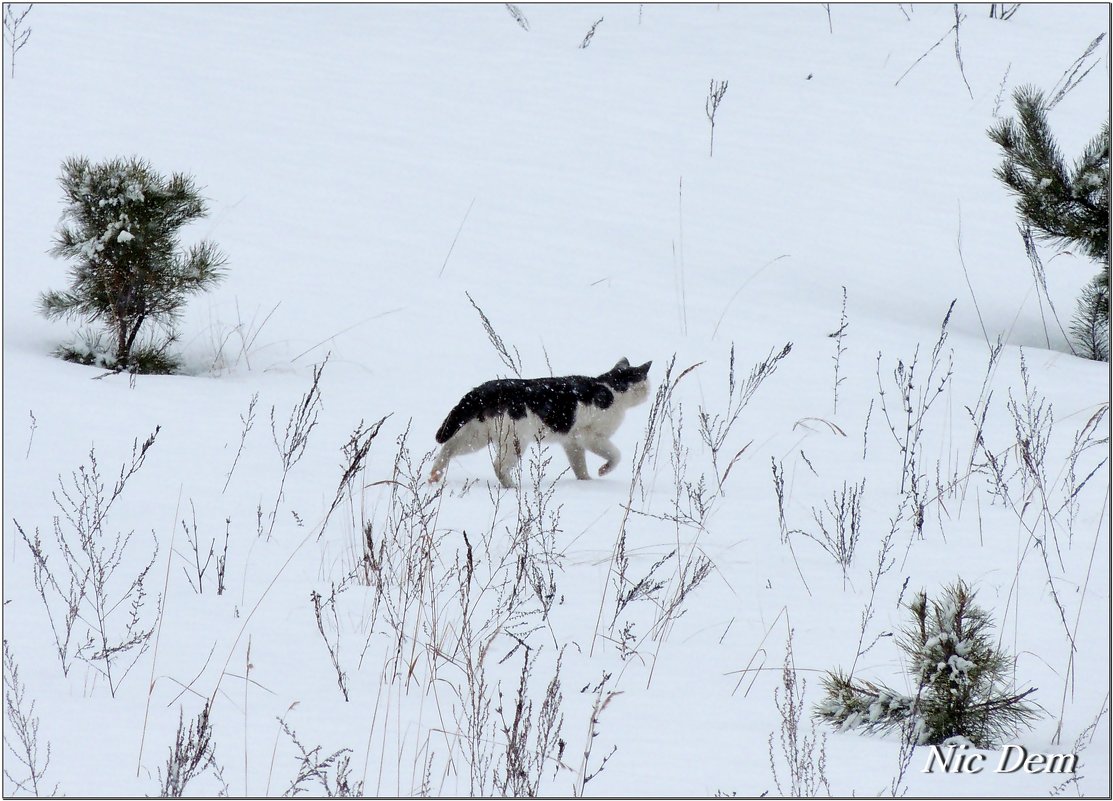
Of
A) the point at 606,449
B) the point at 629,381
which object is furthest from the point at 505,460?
the point at 629,381

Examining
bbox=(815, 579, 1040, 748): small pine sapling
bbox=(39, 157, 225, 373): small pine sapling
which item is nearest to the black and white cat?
bbox=(39, 157, 225, 373): small pine sapling

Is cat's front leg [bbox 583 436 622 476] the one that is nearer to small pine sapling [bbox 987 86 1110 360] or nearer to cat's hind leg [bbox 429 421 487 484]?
cat's hind leg [bbox 429 421 487 484]

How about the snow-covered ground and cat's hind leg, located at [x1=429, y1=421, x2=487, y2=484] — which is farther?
cat's hind leg, located at [x1=429, y1=421, x2=487, y2=484]

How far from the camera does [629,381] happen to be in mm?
5598

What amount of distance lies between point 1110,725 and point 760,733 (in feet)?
2.55

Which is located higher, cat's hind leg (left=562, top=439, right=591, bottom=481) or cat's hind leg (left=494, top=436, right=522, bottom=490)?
cat's hind leg (left=562, top=439, right=591, bottom=481)

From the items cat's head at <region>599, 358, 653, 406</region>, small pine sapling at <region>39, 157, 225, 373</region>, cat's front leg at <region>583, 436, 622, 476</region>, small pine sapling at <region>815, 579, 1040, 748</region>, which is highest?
small pine sapling at <region>39, 157, 225, 373</region>

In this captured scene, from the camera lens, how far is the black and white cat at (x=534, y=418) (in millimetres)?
4801

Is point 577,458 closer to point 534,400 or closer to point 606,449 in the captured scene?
point 606,449

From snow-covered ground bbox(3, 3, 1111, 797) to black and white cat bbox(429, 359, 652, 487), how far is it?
0.24 m

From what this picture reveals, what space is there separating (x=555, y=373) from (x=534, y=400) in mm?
1766

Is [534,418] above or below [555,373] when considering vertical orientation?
below

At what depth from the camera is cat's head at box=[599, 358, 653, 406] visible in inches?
217

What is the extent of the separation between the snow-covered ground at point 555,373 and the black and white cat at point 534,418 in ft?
0.79
